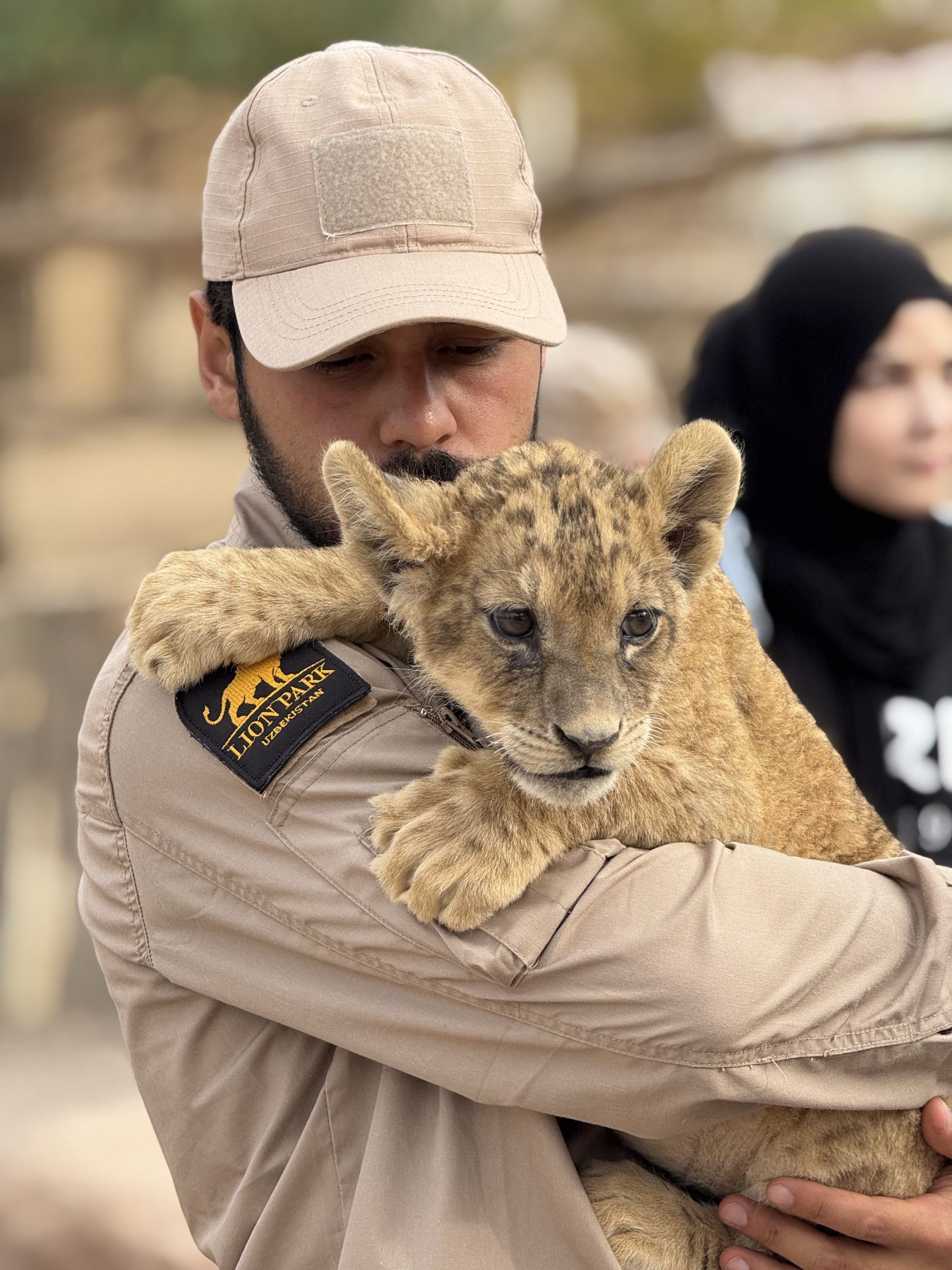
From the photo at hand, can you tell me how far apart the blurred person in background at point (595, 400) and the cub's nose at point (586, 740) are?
12.4 ft

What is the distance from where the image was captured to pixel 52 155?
715 inches

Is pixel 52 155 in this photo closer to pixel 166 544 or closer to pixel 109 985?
pixel 166 544

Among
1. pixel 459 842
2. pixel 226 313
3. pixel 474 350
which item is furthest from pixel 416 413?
pixel 459 842

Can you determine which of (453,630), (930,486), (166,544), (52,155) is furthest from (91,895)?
(52,155)

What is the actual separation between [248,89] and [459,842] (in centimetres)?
1599

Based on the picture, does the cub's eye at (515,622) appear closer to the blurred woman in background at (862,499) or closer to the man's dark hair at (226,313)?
the man's dark hair at (226,313)

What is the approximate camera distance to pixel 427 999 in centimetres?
251

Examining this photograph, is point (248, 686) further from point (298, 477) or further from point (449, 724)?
point (298, 477)

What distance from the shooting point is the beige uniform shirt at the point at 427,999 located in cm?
245

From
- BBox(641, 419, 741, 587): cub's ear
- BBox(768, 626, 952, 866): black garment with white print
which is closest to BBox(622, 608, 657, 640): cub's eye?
BBox(641, 419, 741, 587): cub's ear

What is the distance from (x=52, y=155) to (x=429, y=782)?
1743 cm

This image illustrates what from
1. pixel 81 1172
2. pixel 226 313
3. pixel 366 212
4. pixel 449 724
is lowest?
pixel 81 1172

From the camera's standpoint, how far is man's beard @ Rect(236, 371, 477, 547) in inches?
124

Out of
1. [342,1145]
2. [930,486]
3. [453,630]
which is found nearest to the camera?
[342,1145]
